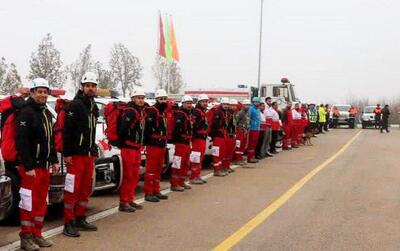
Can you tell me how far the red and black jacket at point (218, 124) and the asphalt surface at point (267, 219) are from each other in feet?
3.37

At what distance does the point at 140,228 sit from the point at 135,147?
139 centimetres

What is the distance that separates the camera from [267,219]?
8.24m

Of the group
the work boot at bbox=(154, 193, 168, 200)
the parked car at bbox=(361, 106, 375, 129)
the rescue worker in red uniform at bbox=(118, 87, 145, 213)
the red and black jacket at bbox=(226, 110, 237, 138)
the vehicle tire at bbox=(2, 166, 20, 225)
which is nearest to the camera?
the vehicle tire at bbox=(2, 166, 20, 225)

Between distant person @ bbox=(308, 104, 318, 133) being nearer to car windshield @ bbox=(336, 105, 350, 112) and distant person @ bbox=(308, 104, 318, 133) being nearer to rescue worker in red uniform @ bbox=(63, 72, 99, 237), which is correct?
car windshield @ bbox=(336, 105, 350, 112)

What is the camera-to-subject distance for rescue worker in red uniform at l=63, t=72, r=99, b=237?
712 centimetres

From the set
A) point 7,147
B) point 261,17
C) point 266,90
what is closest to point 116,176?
point 7,147

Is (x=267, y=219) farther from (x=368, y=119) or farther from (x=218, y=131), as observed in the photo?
(x=368, y=119)

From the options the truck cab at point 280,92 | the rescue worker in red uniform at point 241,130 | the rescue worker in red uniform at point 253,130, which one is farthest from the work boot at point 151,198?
the truck cab at point 280,92

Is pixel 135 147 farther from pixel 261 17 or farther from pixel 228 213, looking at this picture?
pixel 261 17

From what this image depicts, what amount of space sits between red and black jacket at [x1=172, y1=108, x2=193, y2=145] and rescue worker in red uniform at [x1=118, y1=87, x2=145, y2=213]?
A: 2.00 metres

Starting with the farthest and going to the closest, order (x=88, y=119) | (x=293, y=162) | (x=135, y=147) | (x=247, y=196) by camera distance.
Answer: (x=293, y=162), (x=247, y=196), (x=135, y=147), (x=88, y=119)

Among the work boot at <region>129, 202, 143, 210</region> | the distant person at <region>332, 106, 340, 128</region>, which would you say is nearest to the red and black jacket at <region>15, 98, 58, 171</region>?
the work boot at <region>129, 202, 143, 210</region>

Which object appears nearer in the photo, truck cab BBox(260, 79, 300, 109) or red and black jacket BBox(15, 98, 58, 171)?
red and black jacket BBox(15, 98, 58, 171)

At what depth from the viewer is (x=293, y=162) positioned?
16.8 meters
